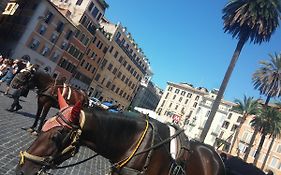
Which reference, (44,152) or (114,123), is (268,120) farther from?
(44,152)

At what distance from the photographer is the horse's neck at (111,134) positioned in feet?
12.4

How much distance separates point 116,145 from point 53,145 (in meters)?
0.87

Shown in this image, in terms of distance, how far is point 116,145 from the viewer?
4.04m

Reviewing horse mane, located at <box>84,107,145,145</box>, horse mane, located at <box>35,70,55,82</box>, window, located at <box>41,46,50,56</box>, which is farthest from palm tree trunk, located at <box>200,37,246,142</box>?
window, located at <box>41,46,50,56</box>

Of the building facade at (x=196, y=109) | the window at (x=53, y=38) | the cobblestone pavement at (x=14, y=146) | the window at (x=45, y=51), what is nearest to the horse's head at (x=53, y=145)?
the cobblestone pavement at (x=14, y=146)

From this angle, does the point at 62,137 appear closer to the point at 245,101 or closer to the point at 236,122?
the point at 245,101

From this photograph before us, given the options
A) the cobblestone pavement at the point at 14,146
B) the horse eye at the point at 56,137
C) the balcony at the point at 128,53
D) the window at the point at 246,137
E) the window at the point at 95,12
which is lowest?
the cobblestone pavement at the point at 14,146

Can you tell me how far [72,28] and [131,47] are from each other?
29.6 metres

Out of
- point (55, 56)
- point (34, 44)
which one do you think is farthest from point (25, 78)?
point (55, 56)

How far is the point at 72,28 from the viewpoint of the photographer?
183 feet

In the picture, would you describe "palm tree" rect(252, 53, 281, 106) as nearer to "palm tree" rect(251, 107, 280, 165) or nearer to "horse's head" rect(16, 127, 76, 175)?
"palm tree" rect(251, 107, 280, 165)

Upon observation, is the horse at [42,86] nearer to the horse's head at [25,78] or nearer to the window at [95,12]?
the horse's head at [25,78]

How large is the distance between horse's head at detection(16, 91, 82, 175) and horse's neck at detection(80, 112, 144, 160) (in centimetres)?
24

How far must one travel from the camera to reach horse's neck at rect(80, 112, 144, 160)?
377 cm
